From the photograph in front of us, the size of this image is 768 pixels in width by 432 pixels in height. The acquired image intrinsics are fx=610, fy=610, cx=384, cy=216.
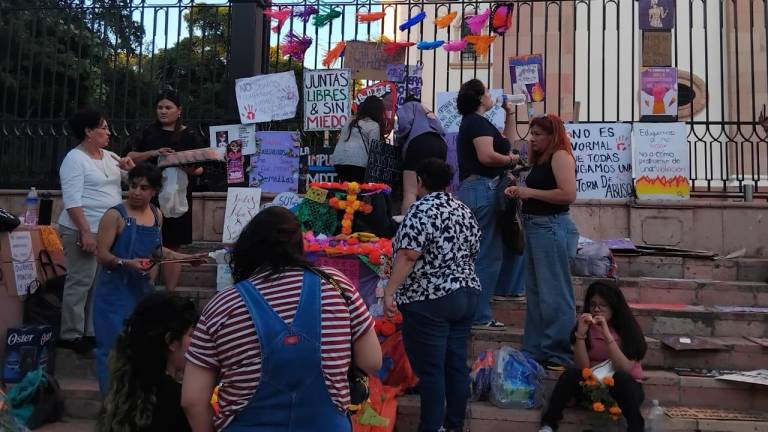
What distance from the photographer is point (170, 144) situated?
5.41 metres

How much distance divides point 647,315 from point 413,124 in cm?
255

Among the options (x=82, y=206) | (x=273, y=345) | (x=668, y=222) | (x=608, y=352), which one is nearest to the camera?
(x=273, y=345)

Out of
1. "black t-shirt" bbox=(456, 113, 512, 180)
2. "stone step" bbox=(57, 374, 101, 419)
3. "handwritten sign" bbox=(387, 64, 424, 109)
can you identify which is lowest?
"stone step" bbox=(57, 374, 101, 419)

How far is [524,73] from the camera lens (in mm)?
7648

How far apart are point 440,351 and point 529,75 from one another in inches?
200

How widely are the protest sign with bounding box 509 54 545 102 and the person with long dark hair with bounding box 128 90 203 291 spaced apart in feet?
13.6

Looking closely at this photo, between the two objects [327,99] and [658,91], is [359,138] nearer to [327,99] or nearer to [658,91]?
[327,99]

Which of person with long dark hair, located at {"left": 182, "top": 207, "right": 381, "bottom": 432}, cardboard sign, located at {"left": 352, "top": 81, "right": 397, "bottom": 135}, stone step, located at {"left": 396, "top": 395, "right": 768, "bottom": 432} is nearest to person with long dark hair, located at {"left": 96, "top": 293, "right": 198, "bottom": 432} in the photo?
person with long dark hair, located at {"left": 182, "top": 207, "right": 381, "bottom": 432}

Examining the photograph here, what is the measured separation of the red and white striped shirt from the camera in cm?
188

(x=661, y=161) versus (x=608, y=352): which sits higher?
(x=661, y=161)

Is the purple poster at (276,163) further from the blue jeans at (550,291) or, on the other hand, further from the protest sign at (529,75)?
the blue jeans at (550,291)

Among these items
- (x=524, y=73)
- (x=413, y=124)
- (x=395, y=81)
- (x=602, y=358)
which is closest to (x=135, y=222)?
(x=413, y=124)

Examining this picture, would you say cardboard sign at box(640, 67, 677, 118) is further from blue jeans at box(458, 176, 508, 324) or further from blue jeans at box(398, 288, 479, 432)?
blue jeans at box(398, 288, 479, 432)

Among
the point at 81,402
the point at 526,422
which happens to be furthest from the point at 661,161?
the point at 81,402
